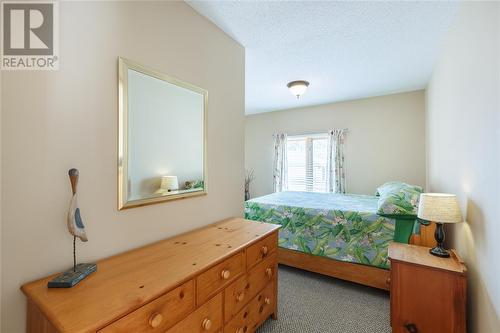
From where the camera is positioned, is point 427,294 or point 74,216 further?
point 427,294

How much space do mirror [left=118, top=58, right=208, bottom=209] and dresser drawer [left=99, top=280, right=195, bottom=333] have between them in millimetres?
621

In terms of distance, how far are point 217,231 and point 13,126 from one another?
1.28 meters

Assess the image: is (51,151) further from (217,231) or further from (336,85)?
(336,85)

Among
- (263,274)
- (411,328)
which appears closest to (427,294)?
(411,328)

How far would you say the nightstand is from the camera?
143 centimetres

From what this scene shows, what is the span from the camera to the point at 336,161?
14.7 ft

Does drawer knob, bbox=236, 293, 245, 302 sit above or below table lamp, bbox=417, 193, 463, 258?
below

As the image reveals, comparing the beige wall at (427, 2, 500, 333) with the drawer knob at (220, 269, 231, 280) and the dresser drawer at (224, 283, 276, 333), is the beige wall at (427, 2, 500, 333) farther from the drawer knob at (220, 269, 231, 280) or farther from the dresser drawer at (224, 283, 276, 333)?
the drawer knob at (220, 269, 231, 280)

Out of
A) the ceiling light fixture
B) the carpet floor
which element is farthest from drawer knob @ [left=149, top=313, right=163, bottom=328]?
the ceiling light fixture

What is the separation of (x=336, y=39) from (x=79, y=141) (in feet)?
7.65

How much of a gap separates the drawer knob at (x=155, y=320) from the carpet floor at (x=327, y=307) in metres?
1.19

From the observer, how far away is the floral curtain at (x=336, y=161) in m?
4.43

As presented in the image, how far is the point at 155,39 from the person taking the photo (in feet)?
4.86

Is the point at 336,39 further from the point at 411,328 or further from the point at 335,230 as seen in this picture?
the point at 411,328
